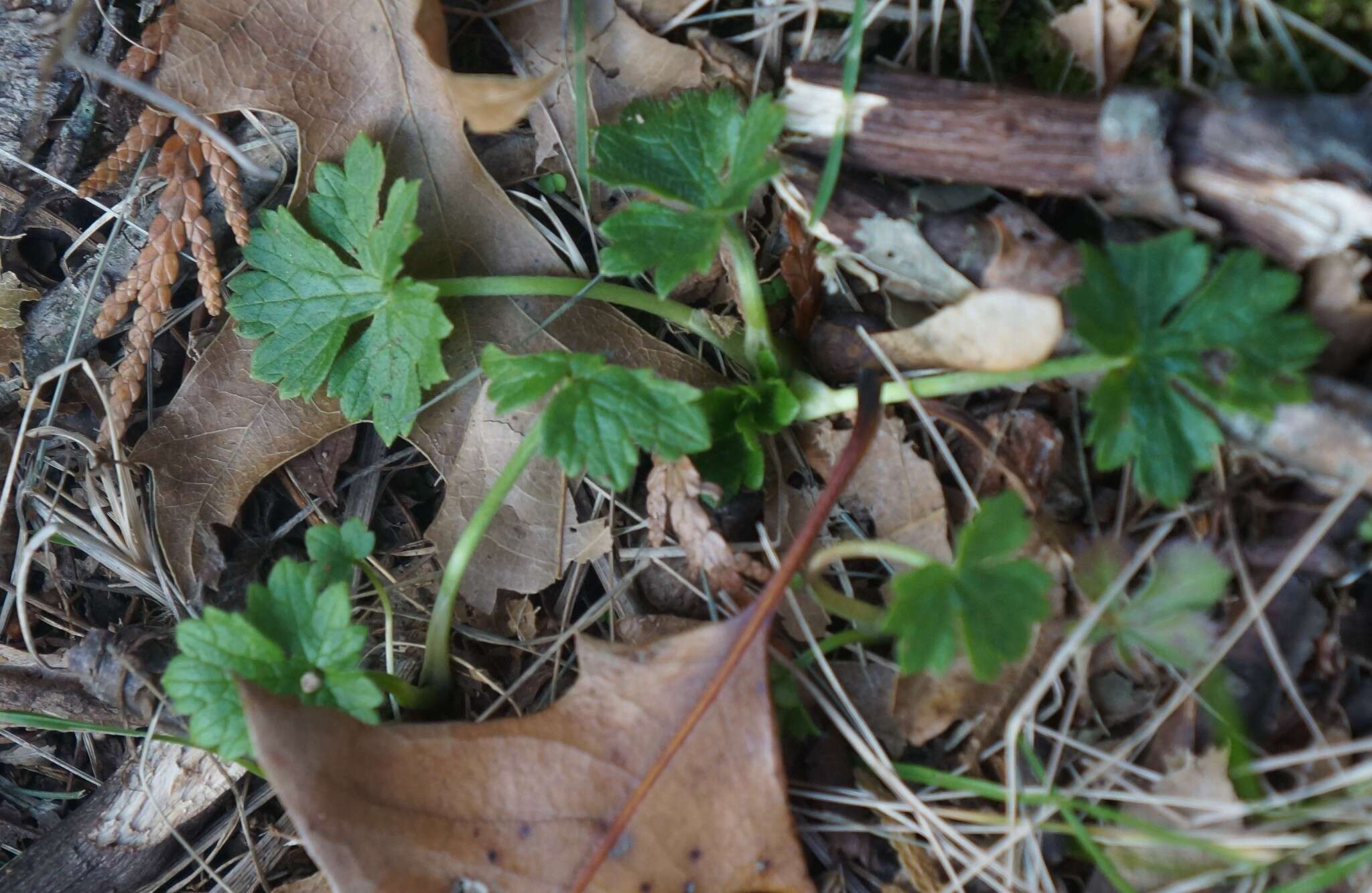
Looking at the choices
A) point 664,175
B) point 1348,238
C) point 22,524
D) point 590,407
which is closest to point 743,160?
point 664,175

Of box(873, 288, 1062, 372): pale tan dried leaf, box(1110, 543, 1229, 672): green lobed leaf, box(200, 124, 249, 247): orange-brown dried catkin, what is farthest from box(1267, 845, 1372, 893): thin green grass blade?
box(200, 124, 249, 247): orange-brown dried catkin

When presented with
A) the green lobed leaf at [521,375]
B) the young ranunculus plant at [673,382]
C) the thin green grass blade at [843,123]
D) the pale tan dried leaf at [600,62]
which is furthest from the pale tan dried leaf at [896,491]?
the pale tan dried leaf at [600,62]

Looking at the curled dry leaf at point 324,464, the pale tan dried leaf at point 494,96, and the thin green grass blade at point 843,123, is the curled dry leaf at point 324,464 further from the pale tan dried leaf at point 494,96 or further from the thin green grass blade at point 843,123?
the thin green grass blade at point 843,123

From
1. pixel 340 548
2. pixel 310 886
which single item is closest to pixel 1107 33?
pixel 340 548

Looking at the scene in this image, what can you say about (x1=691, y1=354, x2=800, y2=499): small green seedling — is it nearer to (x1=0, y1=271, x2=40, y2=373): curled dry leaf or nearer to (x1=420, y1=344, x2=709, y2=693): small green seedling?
(x1=420, y1=344, x2=709, y2=693): small green seedling

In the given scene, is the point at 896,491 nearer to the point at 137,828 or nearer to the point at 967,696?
the point at 967,696

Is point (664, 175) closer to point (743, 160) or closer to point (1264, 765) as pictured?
point (743, 160)
